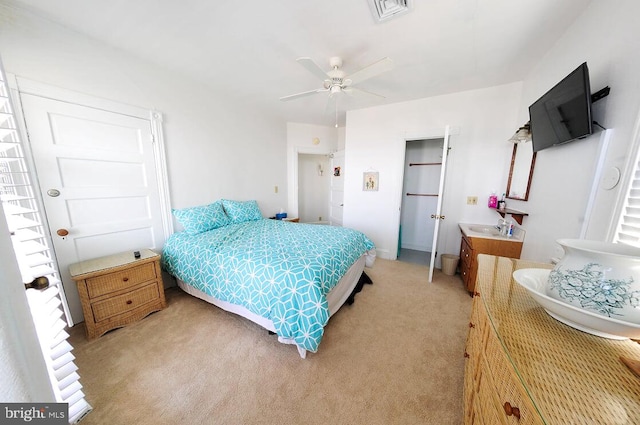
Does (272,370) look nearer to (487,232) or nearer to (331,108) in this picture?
(487,232)

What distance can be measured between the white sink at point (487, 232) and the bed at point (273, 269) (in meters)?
1.22

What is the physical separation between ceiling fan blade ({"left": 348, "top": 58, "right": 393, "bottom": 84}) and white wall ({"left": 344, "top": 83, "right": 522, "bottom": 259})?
61.2 inches

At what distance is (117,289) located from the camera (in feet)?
5.98

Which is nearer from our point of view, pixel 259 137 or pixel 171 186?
pixel 171 186

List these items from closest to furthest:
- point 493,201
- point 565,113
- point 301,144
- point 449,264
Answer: point 565,113 < point 493,201 < point 449,264 < point 301,144

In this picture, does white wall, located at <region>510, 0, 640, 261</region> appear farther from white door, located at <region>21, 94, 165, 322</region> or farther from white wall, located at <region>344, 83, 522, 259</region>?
white door, located at <region>21, 94, 165, 322</region>

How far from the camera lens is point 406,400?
130 centimetres

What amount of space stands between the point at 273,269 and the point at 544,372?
4.81ft

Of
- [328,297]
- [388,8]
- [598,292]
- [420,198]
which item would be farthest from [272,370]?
[420,198]

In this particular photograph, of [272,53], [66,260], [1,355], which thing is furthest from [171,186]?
[1,355]

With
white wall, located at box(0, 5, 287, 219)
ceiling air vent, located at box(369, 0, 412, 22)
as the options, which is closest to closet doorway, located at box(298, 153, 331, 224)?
white wall, located at box(0, 5, 287, 219)

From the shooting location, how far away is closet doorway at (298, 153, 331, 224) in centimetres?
500

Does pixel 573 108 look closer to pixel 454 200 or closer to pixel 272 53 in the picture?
pixel 454 200

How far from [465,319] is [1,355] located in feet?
9.14
